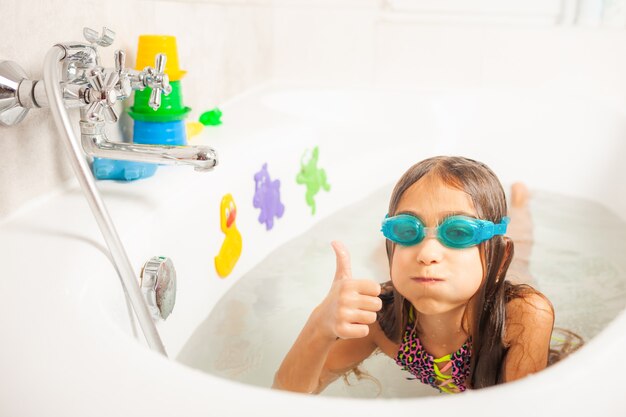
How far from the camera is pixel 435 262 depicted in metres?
0.89

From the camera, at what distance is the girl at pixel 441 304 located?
2.93 feet

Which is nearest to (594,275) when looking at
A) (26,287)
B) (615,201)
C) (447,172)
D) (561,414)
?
(615,201)

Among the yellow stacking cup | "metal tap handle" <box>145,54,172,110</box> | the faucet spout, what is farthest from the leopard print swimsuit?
the yellow stacking cup

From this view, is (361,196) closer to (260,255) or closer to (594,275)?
(260,255)

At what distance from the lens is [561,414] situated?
0.57 m

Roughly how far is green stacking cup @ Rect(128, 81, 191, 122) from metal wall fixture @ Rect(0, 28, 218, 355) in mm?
188

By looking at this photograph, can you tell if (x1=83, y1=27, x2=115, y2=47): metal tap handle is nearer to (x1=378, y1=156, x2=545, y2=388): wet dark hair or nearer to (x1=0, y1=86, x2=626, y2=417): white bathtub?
(x1=0, y1=86, x2=626, y2=417): white bathtub

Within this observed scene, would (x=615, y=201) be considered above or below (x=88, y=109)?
below

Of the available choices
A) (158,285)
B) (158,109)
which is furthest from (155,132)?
(158,285)

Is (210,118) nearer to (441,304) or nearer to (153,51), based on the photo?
(153,51)

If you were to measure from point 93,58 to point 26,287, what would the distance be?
1.22 feet

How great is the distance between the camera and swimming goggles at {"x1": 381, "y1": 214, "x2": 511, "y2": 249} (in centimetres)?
89

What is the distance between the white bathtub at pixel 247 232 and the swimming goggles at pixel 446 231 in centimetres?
20

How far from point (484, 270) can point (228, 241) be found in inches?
21.6
